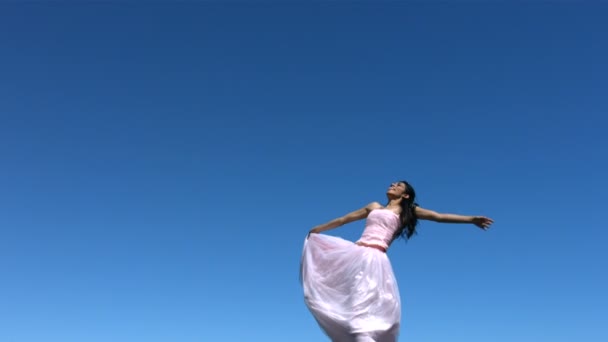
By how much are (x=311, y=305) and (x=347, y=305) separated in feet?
2.08

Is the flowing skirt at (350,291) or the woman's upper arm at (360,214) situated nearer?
the flowing skirt at (350,291)

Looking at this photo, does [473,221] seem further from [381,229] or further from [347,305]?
[347,305]

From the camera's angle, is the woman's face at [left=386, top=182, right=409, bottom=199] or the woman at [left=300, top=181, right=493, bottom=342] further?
the woman's face at [left=386, top=182, right=409, bottom=199]

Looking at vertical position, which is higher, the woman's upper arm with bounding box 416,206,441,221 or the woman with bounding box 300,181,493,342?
the woman's upper arm with bounding box 416,206,441,221

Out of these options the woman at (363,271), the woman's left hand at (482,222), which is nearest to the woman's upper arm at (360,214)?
the woman at (363,271)

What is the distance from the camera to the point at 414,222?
910cm

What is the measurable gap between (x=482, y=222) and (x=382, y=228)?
4.87 feet

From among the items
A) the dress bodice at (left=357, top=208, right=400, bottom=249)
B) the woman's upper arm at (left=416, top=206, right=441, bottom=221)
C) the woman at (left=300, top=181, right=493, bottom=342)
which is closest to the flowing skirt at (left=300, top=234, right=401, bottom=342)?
the woman at (left=300, top=181, right=493, bottom=342)

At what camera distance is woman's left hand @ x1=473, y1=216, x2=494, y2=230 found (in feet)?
27.5

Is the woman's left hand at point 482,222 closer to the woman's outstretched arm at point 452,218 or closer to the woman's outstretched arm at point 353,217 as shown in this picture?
the woman's outstretched arm at point 452,218

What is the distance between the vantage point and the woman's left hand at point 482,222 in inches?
331

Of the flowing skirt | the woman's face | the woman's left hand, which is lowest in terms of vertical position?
the flowing skirt

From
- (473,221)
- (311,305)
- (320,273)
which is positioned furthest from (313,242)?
(473,221)

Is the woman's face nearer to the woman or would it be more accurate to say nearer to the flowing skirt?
the woman
